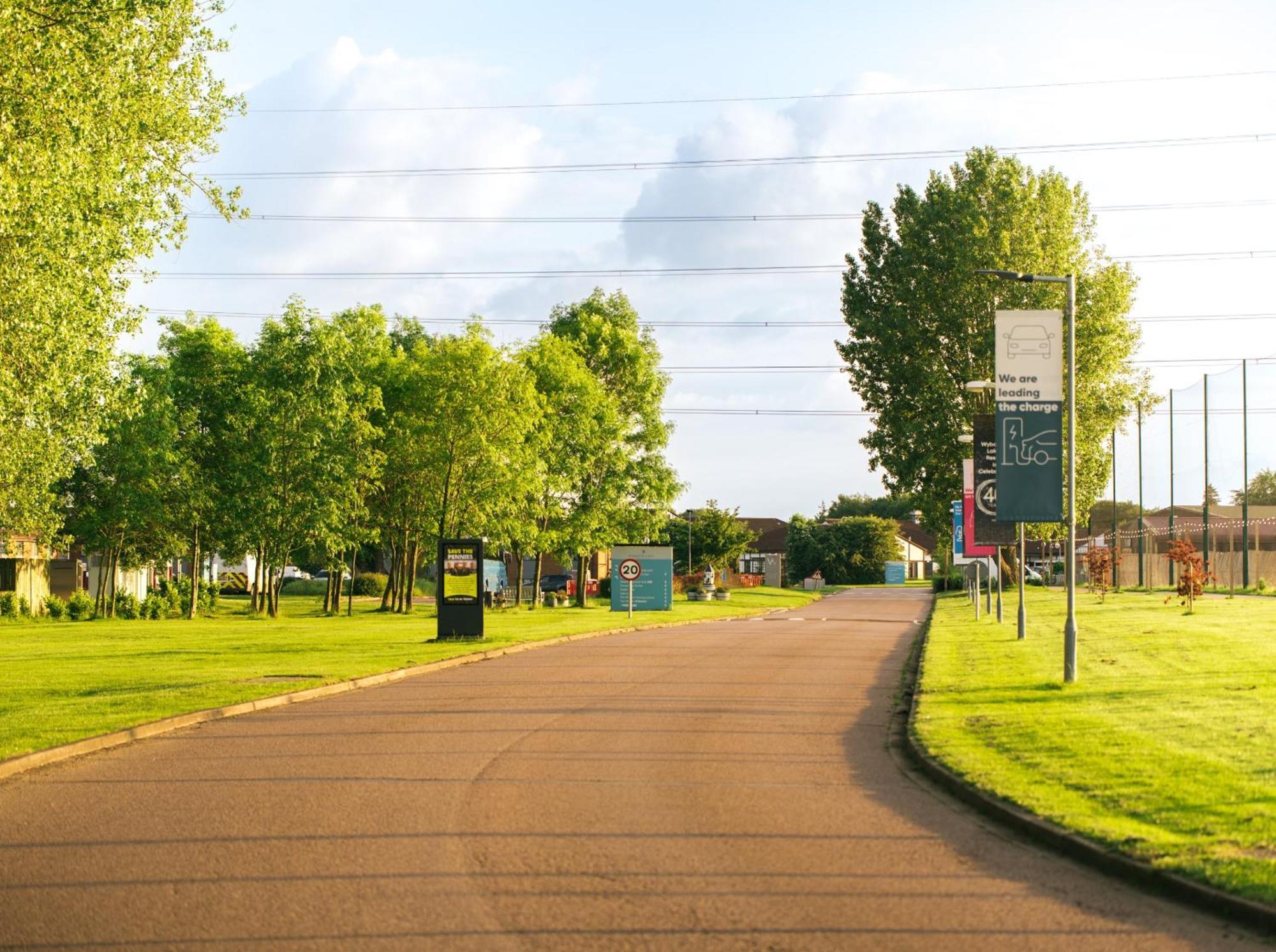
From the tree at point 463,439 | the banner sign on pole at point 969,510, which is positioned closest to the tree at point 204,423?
the tree at point 463,439

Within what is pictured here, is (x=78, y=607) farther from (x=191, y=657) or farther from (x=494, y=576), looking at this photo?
(x=494, y=576)

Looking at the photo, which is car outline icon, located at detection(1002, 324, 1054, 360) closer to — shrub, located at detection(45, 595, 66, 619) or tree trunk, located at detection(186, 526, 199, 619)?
tree trunk, located at detection(186, 526, 199, 619)

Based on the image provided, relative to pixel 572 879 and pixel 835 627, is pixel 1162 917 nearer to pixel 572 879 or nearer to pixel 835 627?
pixel 572 879

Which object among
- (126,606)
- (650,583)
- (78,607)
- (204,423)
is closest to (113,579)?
(126,606)

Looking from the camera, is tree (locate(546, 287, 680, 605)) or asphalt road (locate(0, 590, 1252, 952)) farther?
tree (locate(546, 287, 680, 605))

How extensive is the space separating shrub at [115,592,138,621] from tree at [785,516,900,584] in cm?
7306

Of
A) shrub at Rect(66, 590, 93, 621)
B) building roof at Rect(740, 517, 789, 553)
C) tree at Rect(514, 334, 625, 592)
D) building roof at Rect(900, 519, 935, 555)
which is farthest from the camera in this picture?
building roof at Rect(900, 519, 935, 555)

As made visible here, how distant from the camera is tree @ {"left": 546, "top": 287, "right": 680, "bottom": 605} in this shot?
63375 millimetres

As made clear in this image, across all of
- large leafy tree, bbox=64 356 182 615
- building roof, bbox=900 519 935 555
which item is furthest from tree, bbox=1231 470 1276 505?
building roof, bbox=900 519 935 555

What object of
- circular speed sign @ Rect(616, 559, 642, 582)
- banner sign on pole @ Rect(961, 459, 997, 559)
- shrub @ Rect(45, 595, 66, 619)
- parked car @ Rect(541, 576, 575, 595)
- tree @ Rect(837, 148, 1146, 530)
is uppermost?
tree @ Rect(837, 148, 1146, 530)

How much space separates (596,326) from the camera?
2758 inches

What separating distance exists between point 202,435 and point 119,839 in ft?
152

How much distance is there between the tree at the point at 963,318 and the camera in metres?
59.0

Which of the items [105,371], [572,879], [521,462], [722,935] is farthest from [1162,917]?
[521,462]
